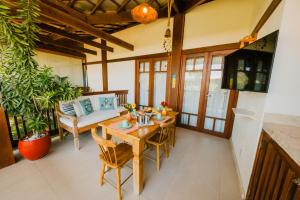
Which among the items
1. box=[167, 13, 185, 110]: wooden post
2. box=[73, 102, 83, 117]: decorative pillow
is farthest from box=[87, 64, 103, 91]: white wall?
box=[167, 13, 185, 110]: wooden post

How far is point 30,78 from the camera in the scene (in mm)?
1802

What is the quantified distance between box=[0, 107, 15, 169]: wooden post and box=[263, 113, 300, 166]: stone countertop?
3.24 metres

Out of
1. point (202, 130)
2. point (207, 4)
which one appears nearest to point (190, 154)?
point (202, 130)

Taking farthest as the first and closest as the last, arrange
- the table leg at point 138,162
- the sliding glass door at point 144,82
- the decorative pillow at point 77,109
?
the sliding glass door at point 144,82, the decorative pillow at point 77,109, the table leg at point 138,162

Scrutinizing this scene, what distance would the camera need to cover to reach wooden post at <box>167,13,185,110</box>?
3.18m

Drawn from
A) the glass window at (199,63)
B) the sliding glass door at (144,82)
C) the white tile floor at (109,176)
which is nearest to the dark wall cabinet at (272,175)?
the white tile floor at (109,176)

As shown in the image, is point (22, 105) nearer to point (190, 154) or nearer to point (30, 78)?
point (30, 78)

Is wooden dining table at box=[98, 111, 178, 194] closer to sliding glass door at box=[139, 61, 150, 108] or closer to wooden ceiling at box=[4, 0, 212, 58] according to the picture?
wooden ceiling at box=[4, 0, 212, 58]

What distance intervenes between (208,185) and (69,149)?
2.49 metres

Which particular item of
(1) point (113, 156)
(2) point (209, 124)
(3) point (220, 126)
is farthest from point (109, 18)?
(3) point (220, 126)

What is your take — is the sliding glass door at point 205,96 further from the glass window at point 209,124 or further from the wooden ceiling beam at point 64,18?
the wooden ceiling beam at point 64,18

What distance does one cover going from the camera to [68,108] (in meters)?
2.69

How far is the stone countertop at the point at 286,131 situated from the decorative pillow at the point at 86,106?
324 cm

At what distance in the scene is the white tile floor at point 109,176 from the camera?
147cm
